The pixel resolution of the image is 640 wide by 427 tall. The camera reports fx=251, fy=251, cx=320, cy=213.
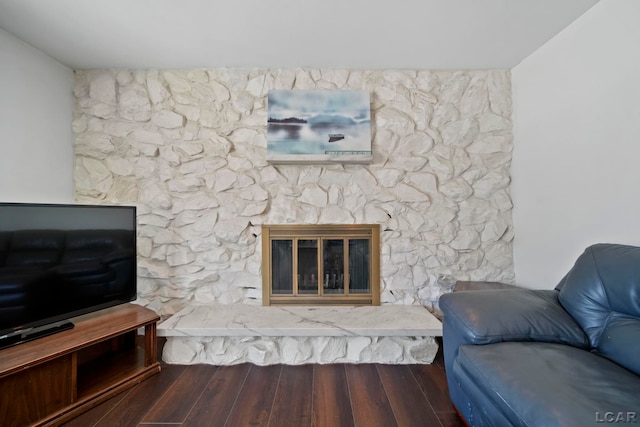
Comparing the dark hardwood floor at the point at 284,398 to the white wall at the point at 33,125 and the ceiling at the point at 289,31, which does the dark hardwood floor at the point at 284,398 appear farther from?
the ceiling at the point at 289,31

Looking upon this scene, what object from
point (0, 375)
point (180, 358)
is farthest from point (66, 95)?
point (180, 358)

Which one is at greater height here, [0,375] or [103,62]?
[103,62]

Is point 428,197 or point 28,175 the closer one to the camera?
point 28,175

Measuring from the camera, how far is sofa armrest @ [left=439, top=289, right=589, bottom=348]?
119 centimetres

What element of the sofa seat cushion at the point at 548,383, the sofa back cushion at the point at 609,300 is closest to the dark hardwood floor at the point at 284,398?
the sofa seat cushion at the point at 548,383

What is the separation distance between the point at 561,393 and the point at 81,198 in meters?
3.30

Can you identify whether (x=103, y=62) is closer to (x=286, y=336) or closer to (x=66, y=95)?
(x=66, y=95)

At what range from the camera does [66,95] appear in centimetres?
215

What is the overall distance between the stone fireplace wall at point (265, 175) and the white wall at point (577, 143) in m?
0.17

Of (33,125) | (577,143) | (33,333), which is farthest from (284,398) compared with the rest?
(33,125)

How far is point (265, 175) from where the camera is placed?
7.33 ft

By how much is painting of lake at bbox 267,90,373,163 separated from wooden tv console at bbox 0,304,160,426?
1607 millimetres

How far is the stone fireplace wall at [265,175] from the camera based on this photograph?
2217mm

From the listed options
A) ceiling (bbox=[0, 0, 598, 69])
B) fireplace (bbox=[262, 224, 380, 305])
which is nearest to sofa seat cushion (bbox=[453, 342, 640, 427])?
fireplace (bbox=[262, 224, 380, 305])
